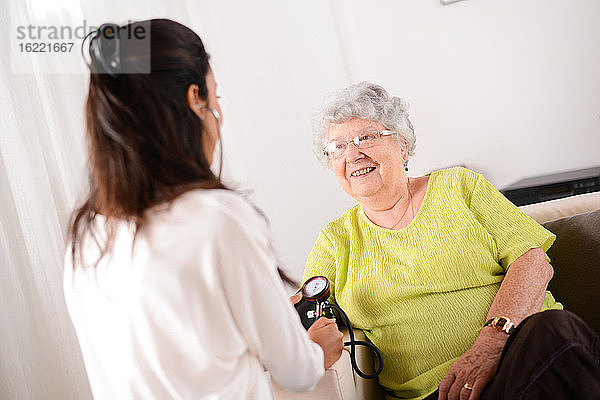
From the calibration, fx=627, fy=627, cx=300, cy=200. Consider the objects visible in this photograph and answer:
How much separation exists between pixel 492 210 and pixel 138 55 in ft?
3.62

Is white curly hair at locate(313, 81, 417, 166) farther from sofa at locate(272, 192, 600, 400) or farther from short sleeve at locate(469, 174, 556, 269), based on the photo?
sofa at locate(272, 192, 600, 400)

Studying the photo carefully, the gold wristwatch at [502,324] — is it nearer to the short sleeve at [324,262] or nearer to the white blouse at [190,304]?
the short sleeve at [324,262]

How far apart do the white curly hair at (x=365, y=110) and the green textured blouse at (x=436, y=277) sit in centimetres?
21

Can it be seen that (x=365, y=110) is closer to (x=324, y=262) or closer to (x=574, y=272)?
(x=324, y=262)

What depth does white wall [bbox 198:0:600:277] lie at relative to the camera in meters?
3.16

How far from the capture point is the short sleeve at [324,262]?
72.1 inches

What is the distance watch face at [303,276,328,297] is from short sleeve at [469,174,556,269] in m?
0.45

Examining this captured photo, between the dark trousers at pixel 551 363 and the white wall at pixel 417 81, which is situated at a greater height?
the white wall at pixel 417 81

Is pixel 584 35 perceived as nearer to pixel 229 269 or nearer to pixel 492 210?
pixel 492 210

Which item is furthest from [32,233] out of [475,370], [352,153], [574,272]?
[574,272]

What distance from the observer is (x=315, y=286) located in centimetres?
169

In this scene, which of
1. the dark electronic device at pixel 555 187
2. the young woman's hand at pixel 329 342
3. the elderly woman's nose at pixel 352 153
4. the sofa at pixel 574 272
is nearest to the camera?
the young woman's hand at pixel 329 342

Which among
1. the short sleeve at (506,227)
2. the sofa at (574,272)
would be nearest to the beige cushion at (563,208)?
the sofa at (574,272)

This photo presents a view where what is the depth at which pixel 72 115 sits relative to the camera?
6.40 ft
